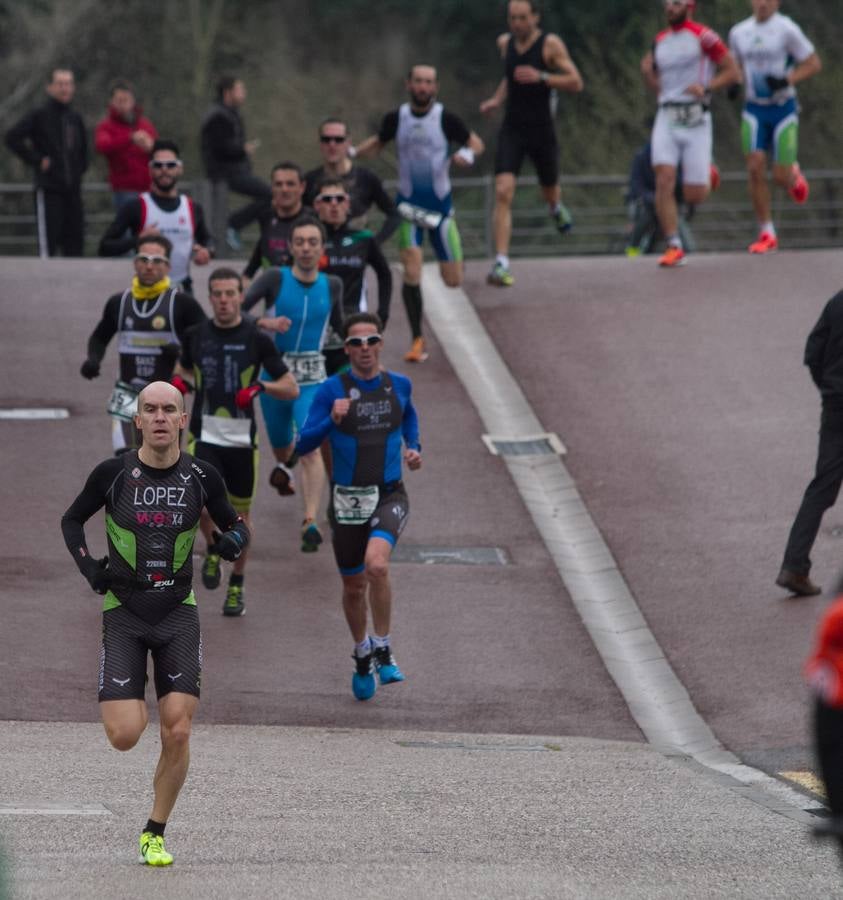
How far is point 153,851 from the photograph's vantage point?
7.54 meters

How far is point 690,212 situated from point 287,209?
9.03 metres

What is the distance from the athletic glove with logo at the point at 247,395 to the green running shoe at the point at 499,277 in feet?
27.4

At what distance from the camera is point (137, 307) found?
12.9 metres

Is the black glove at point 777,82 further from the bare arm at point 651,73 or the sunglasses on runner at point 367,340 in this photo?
the sunglasses on runner at point 367,340

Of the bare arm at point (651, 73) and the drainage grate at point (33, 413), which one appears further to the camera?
the bare arm at point (651, 73)

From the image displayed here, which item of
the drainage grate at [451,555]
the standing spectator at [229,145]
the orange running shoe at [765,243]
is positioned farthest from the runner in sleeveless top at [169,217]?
the orange running shoe at [765,243]

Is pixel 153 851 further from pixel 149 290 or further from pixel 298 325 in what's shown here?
pixel 298 325

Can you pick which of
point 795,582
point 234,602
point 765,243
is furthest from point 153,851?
point 765,243

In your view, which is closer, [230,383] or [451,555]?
[230,383]

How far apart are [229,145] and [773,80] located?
19.8 ft

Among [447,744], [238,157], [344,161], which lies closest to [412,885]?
[447,744]

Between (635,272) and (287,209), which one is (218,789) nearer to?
(287,209)

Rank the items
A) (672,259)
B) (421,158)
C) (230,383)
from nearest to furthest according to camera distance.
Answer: (230,383) < (421,158) < (672,259)

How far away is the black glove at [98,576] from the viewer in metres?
8.04
